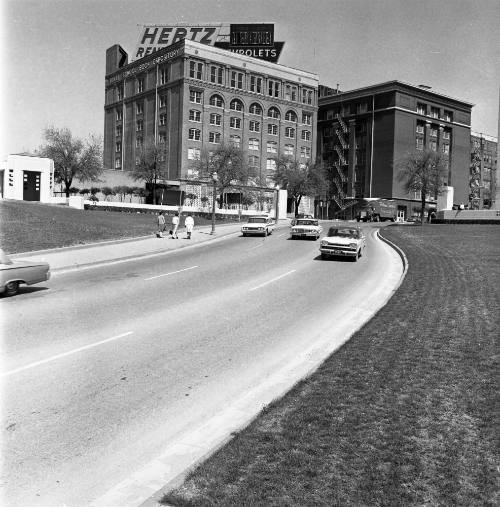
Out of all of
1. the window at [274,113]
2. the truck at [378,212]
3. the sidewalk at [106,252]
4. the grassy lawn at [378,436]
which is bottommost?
the grassy lawn at [378,436]

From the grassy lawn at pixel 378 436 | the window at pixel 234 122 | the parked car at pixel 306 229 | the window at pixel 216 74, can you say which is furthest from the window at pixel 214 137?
the grassy lawn at pixel 378 436

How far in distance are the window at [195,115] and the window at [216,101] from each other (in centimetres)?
337

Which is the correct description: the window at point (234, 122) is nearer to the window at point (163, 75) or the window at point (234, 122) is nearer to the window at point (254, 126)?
the window at point (254, 126)

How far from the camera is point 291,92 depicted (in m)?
90.1

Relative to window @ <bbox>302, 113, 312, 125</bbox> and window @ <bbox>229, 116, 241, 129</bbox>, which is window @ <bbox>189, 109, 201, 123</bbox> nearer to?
window @ <bbox>229, 116, 241, 129</bbox>

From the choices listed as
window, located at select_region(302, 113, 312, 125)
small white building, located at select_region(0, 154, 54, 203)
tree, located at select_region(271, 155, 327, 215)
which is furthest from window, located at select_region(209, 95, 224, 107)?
small white building, located at select_region(0, 154, 54, 203)

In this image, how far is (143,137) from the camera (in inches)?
3349

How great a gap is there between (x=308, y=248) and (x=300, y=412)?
23.5 m

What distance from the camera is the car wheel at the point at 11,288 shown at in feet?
43.5

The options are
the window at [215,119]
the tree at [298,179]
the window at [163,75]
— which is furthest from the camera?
the window at [163,75]

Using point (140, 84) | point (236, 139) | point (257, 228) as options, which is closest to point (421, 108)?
point (236, 139)

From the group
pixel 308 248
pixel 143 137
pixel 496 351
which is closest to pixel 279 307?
pixel 496 351

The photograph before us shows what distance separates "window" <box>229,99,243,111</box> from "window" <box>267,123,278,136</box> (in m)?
6.18

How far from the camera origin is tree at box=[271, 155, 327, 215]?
77.1 metres
